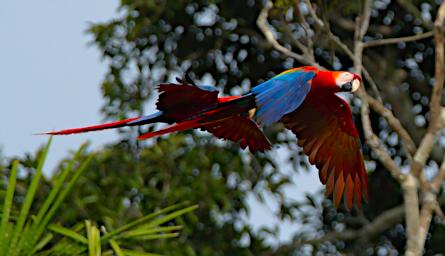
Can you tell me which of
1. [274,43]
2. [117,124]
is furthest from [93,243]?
[274,43]

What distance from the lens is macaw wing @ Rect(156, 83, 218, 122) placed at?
376 centimetres

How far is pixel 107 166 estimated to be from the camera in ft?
28.4

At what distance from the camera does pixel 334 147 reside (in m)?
4.59

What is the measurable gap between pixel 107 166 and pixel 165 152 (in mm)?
465

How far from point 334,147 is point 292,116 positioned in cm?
23

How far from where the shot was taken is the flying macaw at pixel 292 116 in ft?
12.4

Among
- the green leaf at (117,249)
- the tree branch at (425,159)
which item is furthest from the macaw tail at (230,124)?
the tree branch at (425,159)

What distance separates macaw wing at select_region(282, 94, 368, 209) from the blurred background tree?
3.46m

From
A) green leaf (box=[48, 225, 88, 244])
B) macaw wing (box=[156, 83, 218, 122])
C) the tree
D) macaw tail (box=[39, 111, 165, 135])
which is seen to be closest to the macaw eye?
macaw wing (box=[156, 83, 218, 122])

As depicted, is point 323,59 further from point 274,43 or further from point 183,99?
point 183,99

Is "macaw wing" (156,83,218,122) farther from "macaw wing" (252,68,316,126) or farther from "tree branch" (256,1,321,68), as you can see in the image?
"tree branch" (256,1,321,68)

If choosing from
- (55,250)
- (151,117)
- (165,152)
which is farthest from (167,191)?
(151,117)

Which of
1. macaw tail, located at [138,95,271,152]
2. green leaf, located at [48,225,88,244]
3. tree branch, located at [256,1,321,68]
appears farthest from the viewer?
tree branch, located at [256,1,321,68]

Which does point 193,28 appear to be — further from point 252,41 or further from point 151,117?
point 151,117
